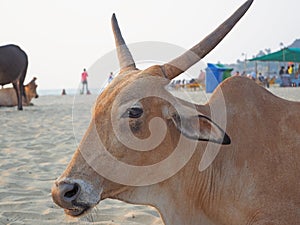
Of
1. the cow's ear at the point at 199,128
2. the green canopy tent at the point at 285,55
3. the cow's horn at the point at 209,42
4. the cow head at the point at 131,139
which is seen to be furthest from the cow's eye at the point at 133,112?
the green canopy tent at the point at 285,55

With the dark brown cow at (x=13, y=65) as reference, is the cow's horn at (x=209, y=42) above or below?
above

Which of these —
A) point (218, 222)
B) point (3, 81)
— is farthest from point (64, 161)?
point (3, 81)

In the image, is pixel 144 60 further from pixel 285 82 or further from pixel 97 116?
pixel 285 82

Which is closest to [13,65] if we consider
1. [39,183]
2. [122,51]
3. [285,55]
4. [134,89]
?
[39,183]

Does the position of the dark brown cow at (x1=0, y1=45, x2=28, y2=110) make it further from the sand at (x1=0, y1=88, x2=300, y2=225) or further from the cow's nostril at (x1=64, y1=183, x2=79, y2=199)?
the cow's nostril at (x1=64, y1=183, x2=79, y2=199)

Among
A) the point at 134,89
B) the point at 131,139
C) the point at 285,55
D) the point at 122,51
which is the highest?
the point at 122,51

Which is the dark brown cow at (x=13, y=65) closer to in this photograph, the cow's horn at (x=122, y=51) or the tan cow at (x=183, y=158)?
the cow's horn at (x=122, y=51)

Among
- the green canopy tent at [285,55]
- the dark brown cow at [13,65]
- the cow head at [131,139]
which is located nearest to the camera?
the cow head at [131,139]

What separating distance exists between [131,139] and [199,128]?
1.34 feet

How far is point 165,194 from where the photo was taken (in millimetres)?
2617

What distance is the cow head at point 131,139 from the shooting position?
2402mm

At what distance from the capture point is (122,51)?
330 cm

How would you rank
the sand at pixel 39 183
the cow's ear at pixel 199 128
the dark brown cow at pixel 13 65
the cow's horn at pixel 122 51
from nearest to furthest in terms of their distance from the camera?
the cow's ear at pixel 199 128
the cow's horn at pixel 122 51
the sand at pixel 39 183
the dark brown cow at pixel 13 65

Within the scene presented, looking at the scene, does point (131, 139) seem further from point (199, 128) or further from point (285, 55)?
point (285, 55)
